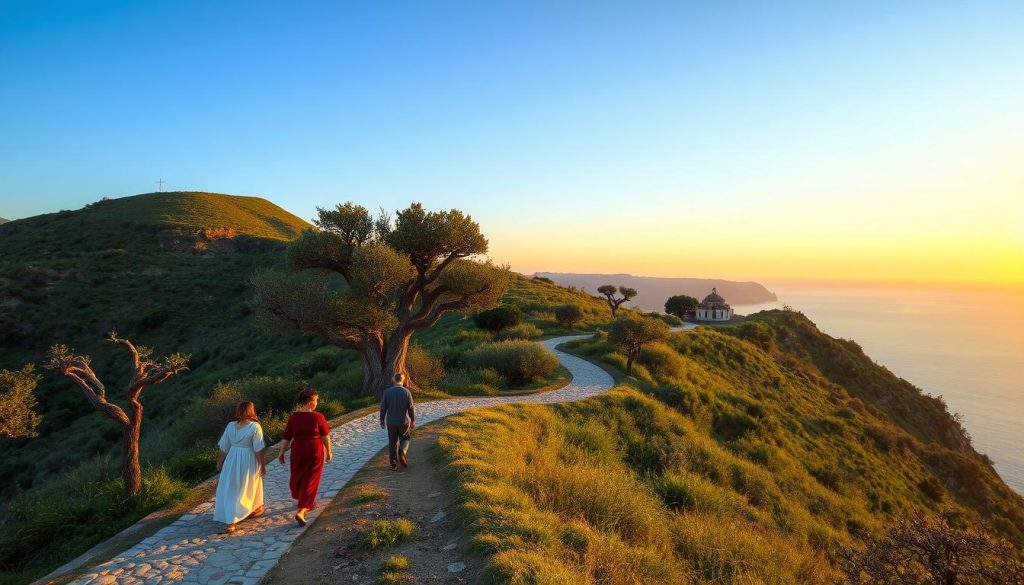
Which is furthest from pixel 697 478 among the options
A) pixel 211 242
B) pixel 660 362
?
pixel 211 242

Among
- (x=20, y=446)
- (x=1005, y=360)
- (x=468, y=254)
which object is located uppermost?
(x=468, y=254)

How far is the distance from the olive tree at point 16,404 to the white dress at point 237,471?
29.5 ft

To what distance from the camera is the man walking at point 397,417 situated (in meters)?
9.10

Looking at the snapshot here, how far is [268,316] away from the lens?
50.1 ft

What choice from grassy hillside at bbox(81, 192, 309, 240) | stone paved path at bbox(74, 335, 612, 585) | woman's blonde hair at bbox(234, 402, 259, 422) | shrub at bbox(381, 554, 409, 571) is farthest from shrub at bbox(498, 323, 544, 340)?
grassy hillside at bbox(81, 192, 309, 240)

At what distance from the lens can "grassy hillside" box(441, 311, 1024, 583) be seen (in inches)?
257

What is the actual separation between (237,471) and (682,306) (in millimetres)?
61084

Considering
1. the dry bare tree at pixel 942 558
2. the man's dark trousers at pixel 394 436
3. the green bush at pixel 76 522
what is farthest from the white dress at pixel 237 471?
the dry bare tree at pixel 942 558

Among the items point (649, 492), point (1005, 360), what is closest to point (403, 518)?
point (649, 492)

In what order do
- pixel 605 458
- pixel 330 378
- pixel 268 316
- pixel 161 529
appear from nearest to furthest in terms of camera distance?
pixel 161 529 < pixel 605 458 < pixel 268 316 < pixel 330 378

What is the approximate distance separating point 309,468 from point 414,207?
10.9m

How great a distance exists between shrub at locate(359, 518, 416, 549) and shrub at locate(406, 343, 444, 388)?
454 inches

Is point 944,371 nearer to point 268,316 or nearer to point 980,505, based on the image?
point 980,505

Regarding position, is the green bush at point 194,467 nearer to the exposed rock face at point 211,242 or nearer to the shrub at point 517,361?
the shrub at point 517,361
